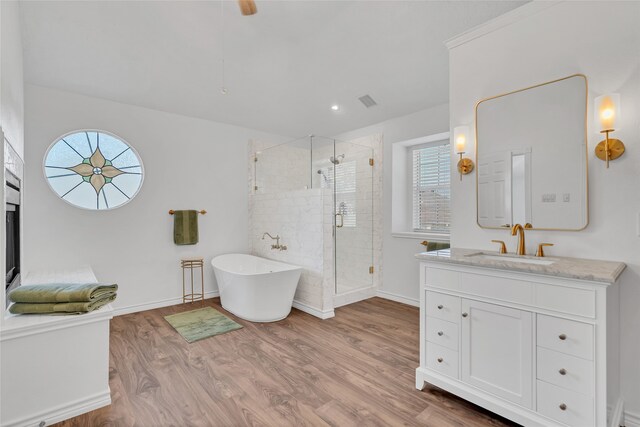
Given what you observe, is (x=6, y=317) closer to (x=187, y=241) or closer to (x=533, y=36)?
(x=187, y=241)

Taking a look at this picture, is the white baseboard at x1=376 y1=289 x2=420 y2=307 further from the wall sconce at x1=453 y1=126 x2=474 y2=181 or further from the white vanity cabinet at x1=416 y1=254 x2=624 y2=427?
the wall sconce at x1=453 y1=126 x2=474 y2=181

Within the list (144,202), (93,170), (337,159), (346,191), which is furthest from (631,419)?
(93,170)

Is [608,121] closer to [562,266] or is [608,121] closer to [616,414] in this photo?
[562,266]

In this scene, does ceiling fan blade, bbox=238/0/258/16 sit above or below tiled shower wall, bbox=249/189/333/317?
above

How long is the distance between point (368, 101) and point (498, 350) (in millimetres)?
3191

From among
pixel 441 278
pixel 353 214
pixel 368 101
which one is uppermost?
pixel 368 101

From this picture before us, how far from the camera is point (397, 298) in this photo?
4230mm

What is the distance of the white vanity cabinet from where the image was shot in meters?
1.47

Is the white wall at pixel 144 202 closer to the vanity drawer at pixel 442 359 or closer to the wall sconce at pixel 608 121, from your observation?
the vanity drawer at pixel 442 359

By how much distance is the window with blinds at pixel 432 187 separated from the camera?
405 cm

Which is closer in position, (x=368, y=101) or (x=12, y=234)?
(x=12, y=234)

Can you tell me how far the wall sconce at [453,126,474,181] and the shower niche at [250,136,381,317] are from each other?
5.07 ft

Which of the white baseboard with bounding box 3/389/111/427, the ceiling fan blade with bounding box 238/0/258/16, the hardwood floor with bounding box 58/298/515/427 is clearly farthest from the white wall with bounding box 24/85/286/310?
the ceiling fan blade with bounding box 238/0/258/16

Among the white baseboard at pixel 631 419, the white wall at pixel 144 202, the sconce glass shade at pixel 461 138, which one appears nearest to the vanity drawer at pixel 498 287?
the white baseboard at pixel 631 419
